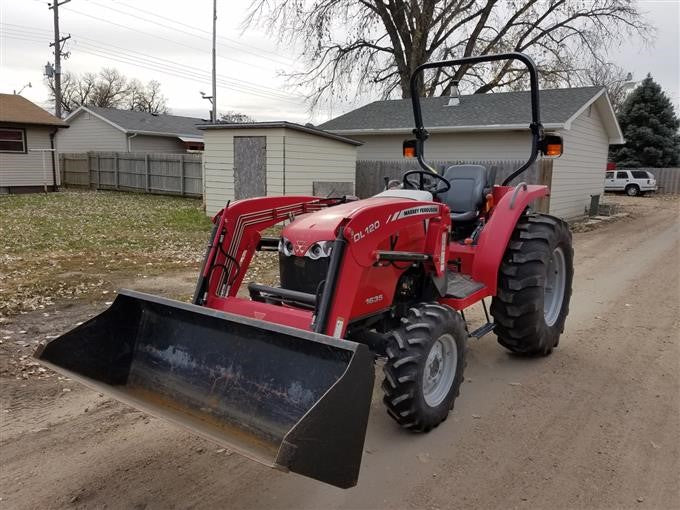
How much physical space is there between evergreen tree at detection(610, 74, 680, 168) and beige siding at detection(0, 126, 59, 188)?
3071 cm

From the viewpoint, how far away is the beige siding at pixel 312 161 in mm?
13633

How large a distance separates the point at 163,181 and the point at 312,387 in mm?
22108

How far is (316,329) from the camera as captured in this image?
296 cm

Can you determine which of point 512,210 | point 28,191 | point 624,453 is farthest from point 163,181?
point 624,453

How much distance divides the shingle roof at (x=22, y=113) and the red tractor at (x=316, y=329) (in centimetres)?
2144

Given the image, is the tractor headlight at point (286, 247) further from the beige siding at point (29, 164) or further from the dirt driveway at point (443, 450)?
the beige siding at point (29, 164)

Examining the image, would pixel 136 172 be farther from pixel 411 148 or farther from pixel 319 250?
pixel 319 250

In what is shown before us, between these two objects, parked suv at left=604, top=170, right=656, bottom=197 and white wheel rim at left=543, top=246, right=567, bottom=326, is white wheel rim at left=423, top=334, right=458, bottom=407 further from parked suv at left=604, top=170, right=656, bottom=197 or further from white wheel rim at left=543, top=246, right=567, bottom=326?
parked suv at left=604, top=170, right=656, bottom=197

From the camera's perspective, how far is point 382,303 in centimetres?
361

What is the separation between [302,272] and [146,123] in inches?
1122

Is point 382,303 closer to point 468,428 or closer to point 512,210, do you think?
point 468,428

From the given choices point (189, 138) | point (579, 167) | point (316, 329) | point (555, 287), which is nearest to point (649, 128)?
point (579, 167)

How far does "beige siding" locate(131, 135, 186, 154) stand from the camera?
27572 mm

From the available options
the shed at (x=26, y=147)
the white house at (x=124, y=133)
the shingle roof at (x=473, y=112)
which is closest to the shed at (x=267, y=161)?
the shingle roof at (x=473, y=112)
